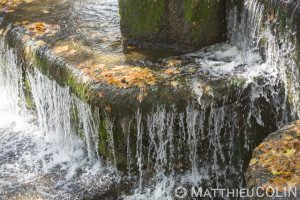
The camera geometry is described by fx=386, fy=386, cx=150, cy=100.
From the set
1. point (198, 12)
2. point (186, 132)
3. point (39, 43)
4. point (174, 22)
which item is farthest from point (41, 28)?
point (186, 132)

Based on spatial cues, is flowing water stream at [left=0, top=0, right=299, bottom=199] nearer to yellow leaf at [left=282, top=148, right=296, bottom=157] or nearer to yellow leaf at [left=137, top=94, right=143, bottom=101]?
yellow leaf at [left=137, top=94, right=143, bottom=101]

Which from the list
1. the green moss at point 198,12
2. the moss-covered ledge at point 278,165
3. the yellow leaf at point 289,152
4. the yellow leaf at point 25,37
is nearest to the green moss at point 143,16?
the green moss at point 198,12

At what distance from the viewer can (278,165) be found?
3.12 m

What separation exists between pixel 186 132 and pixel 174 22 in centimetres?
180

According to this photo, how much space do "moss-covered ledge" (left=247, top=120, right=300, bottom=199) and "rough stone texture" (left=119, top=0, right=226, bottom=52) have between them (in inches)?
103

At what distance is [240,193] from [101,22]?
13.1ft

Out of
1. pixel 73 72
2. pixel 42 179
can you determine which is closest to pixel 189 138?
pixel 73 72

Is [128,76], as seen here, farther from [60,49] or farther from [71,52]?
[60,49]

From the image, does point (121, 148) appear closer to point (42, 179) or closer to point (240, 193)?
point (42, 179)

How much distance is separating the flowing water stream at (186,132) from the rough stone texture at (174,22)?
20 cm

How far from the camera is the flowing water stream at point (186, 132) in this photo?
477cm

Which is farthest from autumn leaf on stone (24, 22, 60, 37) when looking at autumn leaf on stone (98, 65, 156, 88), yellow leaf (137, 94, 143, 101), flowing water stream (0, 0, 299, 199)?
yellow leaf (137, 94, 143, 101)

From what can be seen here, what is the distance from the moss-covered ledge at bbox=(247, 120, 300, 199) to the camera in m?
2.95

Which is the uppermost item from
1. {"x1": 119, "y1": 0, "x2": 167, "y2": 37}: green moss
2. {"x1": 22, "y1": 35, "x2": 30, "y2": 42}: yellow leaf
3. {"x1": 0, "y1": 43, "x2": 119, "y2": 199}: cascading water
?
{"x1": 119, "y1": 0, "x2": 167, "y2": 37}: green moss
